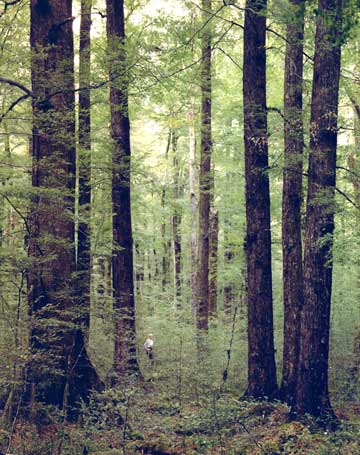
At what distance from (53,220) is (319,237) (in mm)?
4402

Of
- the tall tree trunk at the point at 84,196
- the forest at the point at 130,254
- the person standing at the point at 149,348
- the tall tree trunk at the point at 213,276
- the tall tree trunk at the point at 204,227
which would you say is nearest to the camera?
the forest at the point at 130,254

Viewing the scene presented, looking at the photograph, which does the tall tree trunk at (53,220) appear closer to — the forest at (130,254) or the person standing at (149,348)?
the forest at (130,254)

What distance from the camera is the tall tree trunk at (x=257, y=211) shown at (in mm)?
9648

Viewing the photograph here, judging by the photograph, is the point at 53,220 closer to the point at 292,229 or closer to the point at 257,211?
the point at 257,211

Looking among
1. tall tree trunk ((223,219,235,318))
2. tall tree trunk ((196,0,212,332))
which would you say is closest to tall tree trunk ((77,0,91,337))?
tall tree trunk ((196,0,212,332))

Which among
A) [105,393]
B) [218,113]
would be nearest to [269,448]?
[105,393]

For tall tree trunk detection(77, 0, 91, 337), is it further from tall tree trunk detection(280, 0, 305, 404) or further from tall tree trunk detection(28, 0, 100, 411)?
tall tree trunk detection(280, 0, 305, 404)

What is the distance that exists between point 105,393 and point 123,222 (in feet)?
13.6

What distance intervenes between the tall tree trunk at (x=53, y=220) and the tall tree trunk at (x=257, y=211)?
3110 mm

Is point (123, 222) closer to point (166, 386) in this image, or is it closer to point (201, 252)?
point (166, 386)

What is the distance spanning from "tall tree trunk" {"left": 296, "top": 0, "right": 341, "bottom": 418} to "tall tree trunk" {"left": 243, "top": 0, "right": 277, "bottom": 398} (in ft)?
3.54

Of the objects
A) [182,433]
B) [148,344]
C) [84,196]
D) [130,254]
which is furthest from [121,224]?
[148,344]

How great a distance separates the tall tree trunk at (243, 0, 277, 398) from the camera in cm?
965

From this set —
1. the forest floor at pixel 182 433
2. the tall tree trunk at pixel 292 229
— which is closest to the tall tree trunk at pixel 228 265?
the tall tree trunk at pixel 292 229
